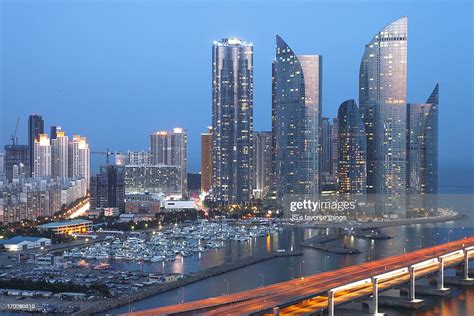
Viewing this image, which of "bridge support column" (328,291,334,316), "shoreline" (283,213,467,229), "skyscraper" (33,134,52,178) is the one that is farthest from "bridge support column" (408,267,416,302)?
"skyscraper" (33,134,52,178)

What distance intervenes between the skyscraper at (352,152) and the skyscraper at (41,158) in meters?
12.6

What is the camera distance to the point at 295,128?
22.2 metres

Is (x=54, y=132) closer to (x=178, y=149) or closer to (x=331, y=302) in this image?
(x=178, y=149)

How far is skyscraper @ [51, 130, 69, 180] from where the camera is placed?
30.6 meters

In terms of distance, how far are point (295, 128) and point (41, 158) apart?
40.2 ft

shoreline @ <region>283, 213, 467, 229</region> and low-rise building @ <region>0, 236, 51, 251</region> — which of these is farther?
shoreline @ <region>283, 213, 467, 229</region>

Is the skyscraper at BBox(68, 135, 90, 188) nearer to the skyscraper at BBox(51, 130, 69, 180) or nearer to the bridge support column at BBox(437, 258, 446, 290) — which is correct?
the skyscraper at BBox(51, 130, 69, 180)

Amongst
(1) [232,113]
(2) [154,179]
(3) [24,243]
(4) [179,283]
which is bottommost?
(4) [179,283]

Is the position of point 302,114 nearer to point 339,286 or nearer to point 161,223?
point 161,223

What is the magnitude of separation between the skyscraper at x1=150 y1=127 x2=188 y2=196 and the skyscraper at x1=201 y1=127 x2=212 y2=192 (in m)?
1.75

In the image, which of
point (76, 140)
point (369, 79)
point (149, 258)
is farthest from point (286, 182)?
point (76, 140)

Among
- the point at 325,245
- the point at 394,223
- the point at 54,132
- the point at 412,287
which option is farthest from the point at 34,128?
the point at 412,287
